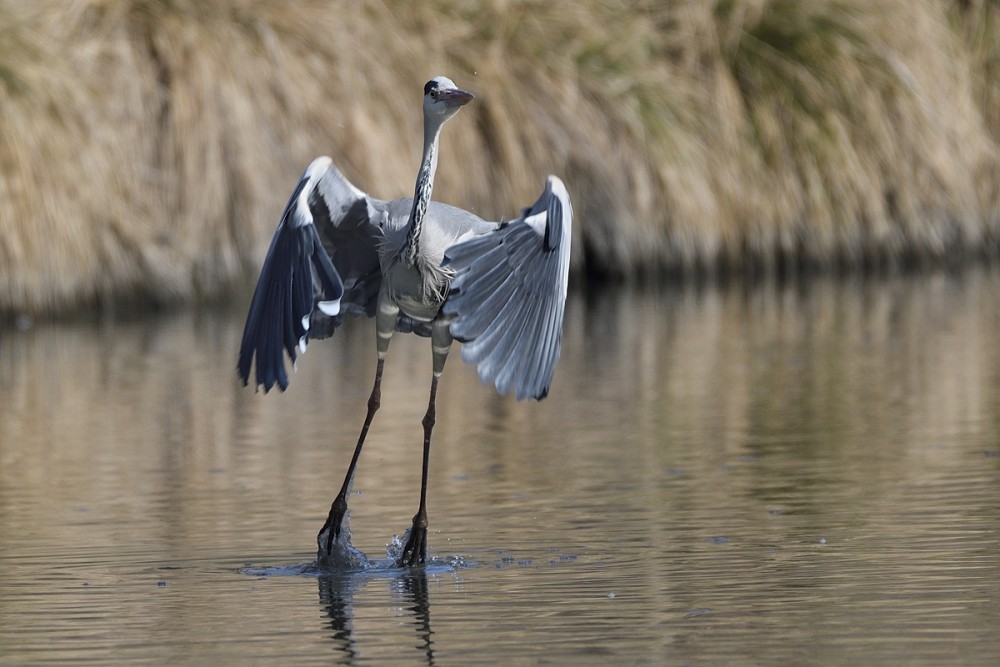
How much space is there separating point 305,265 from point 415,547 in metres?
1.00

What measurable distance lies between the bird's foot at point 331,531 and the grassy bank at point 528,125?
895 centimetres

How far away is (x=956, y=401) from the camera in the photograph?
989cm

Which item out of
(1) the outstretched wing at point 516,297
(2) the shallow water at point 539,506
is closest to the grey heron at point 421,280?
(1) the outstretched wing at point 516,297

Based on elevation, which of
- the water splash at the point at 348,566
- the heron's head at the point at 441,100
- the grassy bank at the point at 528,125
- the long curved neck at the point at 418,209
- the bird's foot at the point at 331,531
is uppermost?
the grassy bank at the point at 528,125

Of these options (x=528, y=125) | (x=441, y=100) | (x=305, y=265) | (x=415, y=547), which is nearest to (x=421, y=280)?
(x=305, y=265)

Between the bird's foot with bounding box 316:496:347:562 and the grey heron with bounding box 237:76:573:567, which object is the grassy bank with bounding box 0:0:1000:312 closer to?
the grey heron with bounding box 237:76:573:567

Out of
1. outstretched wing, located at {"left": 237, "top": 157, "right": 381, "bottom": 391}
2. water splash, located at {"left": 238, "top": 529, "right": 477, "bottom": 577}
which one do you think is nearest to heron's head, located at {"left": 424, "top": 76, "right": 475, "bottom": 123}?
outstretched wing, located at {"left": 237, "top": 157, "right": 381, "bottom": 391}

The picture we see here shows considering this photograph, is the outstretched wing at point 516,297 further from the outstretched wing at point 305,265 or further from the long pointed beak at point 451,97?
the long pointed beak at point 451,97

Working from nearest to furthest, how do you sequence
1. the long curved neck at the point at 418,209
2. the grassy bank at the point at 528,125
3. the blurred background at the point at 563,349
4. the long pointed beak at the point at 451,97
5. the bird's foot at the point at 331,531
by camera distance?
1. the blurred background at the point at 563,349
2. the bird's foot at the point at 331,531
3. the long curved neck at the point at 418,209
4. the long pointed beak at the point at 451,97
5. the grassy bank at the point at 528,125

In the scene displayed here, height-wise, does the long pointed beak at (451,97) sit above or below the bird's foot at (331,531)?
above

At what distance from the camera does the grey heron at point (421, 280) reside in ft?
20.1

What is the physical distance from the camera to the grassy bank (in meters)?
15.7

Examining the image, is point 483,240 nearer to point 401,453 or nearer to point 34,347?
point 401,453

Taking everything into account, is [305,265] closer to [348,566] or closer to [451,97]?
[451,97]
